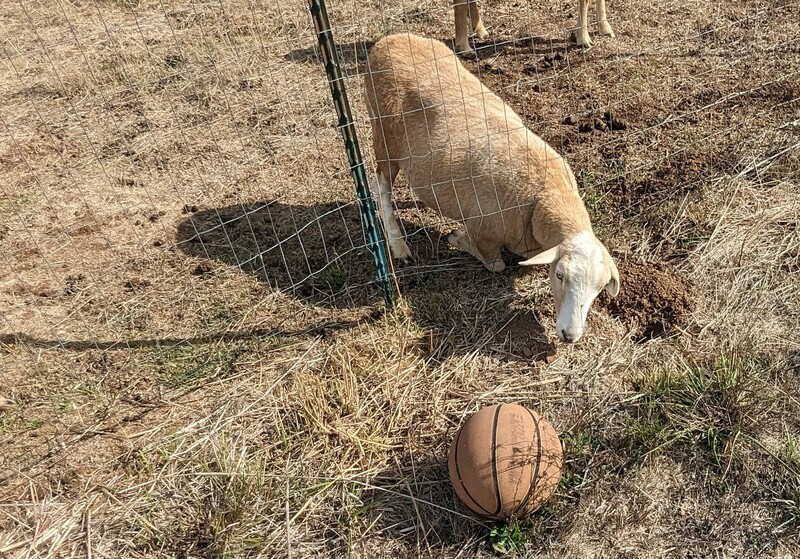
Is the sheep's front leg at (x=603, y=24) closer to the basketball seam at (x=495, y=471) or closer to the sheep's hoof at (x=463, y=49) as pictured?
the sheep's hoof at (x=463, y=49)

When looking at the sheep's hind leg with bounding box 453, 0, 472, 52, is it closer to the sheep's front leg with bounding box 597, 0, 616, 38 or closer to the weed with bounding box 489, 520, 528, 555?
the sheep's front leg with bounding box 597, 0, 616, 38

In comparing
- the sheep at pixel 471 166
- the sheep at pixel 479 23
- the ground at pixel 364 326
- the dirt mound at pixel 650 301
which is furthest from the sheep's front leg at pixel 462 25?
the dirt mound at pixel 650 301

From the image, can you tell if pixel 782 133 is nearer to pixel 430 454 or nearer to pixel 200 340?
pixel 430 454

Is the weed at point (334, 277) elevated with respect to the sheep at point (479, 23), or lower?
lower

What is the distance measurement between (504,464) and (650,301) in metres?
1.86

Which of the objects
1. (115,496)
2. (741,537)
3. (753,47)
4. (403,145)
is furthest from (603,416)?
(753,47)

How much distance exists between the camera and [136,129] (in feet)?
20.9

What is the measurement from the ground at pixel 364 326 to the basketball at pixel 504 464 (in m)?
0.20

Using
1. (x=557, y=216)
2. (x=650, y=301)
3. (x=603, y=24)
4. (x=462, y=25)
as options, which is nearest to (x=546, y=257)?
(x=557, y=216)

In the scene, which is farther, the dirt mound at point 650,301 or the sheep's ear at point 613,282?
the dirt mound at point 650,301

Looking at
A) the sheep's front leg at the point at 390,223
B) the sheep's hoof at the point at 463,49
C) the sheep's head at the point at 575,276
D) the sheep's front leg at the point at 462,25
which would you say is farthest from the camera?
the sheep's hoof at the point at 463,49

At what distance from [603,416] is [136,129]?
518 cm

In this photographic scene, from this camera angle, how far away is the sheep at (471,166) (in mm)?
4051

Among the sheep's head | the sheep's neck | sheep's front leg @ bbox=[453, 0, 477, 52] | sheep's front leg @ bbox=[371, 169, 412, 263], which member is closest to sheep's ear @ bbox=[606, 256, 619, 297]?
the sheep's head
